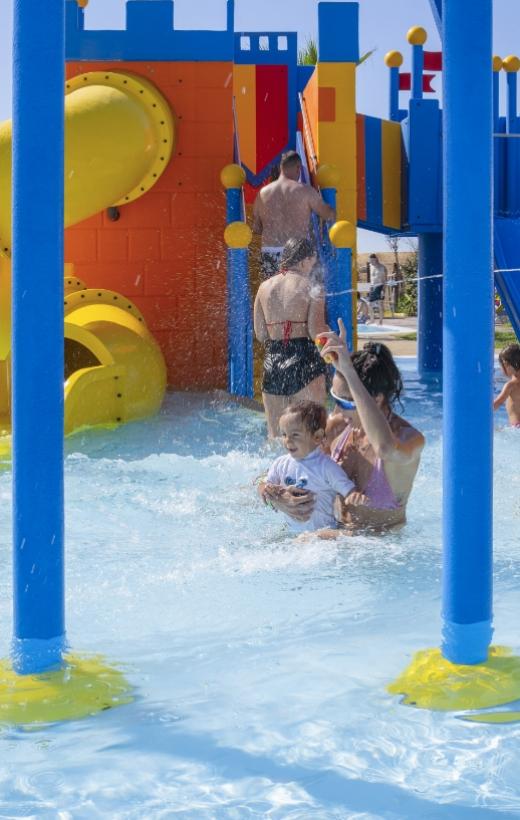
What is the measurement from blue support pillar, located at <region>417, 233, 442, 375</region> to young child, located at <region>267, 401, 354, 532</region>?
7486 mm

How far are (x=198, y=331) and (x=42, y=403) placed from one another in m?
6.15

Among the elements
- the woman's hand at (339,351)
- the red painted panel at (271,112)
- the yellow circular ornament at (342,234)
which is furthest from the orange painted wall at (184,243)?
the woman's hand at (339,351)

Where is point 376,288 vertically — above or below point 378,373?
above

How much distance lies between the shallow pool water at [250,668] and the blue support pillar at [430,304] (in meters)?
6.14

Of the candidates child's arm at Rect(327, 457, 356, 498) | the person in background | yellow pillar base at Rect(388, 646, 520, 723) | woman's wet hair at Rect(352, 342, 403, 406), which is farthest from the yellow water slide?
the person in background

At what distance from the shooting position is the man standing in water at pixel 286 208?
7734 millimetres

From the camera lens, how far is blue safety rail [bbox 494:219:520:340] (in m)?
9.28

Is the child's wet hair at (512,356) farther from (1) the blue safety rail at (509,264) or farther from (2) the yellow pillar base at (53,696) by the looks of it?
(2) the yellow pillar base at (53,696)

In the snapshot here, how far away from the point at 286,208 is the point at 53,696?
5914mm

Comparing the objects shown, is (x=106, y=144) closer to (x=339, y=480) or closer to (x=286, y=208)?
(x=286, y=208)

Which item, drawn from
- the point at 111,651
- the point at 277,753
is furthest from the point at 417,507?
the point at 277,753

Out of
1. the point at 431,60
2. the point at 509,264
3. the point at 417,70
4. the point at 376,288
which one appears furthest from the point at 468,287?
the point at 376,288

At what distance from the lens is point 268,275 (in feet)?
27.2

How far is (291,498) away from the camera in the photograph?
12.1ft
